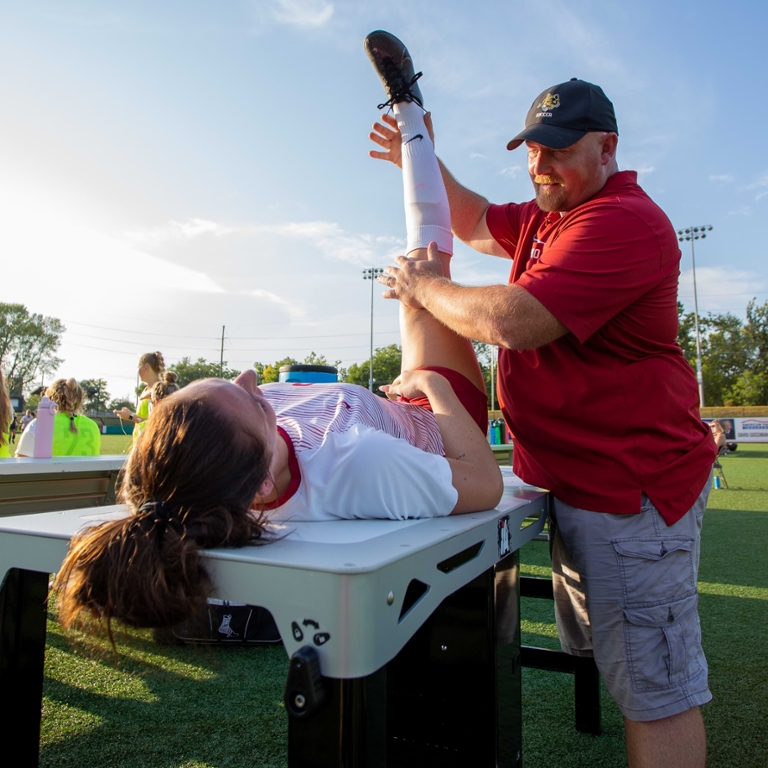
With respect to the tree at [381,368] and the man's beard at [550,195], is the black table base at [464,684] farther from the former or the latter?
the tree at [381,368]

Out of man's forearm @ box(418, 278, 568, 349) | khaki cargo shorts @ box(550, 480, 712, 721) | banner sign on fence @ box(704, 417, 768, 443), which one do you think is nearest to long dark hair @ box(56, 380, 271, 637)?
man's forearm @ box(418, 278, 568, 349)

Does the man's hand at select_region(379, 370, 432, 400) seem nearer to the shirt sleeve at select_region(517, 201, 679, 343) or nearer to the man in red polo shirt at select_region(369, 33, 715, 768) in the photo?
the man in red polo shirt at select_region(369, 33, 715, 768)

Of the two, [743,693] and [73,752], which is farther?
[743,693]

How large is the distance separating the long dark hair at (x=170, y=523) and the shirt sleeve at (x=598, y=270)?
0.82 metres

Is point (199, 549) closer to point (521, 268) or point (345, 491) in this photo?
point (345, 491)

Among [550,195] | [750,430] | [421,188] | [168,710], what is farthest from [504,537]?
[750,430]

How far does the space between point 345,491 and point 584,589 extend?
0.79 meters

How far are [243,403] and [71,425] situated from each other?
13.7 feet

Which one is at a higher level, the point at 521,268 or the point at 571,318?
the point at 521,268

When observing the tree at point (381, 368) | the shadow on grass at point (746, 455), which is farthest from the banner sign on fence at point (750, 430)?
the tree at point (381, 368)

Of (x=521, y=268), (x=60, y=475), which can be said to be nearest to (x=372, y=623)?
(x=521, y=268)

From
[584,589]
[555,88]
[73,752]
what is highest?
[555,88]

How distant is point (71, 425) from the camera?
4.65 m

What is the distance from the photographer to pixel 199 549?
33.6 inches
